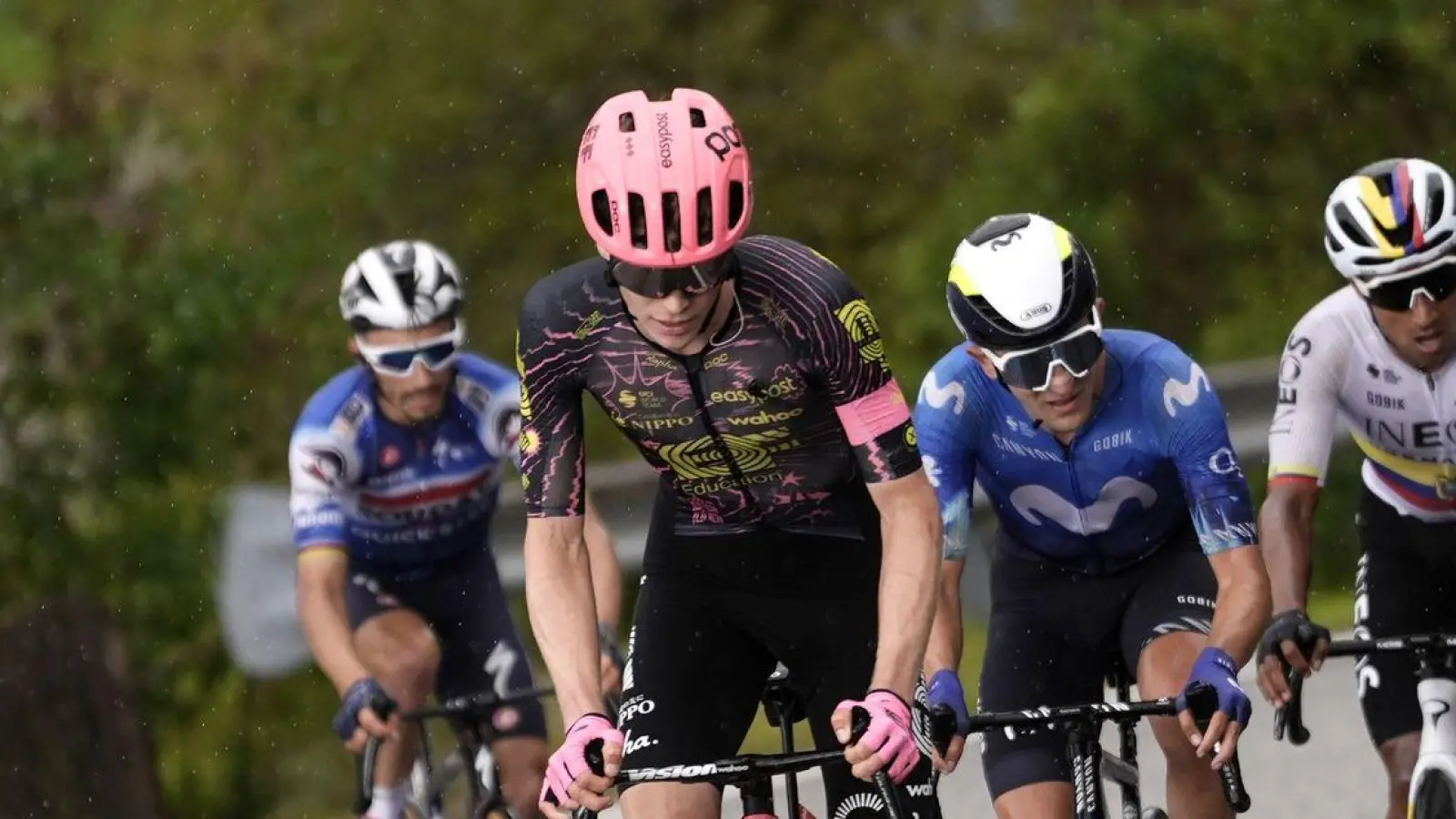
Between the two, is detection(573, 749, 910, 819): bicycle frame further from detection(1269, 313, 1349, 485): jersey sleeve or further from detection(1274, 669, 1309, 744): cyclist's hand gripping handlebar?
detection(1269, 313, 1349, 485): jersey sleeve

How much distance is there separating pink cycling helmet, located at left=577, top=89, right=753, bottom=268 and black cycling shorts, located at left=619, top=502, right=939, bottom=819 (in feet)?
2.73

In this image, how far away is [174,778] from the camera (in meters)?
10.4

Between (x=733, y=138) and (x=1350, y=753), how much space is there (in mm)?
5255

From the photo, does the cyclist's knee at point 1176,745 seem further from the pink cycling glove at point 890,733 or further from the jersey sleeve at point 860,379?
the pink cycling glove at point 890,733

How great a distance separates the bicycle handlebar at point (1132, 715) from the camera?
16.3ft

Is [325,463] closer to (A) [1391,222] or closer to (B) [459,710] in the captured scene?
(B) [459,710]

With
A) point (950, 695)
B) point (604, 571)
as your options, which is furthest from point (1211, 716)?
point (604, 571)

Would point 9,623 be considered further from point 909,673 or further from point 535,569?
point 909,673

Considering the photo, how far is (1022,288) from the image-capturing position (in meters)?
5.39

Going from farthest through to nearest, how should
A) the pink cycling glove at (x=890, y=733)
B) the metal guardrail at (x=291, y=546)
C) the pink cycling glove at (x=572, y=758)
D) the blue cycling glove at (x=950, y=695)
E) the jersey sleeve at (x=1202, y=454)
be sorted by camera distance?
the metal guardrail at (x=291, y=546)
the jersey sleeve at (x=1202, y=454)
the blue cycling glove at (x=950, y=695)
the pink cycling glove at (x=572, y=758)
the pink cycling glove at (x=890, y=733)

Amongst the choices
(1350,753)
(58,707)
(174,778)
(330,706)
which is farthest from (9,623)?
(1350,753)

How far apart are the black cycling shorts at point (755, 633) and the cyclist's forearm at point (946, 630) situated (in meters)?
0.35

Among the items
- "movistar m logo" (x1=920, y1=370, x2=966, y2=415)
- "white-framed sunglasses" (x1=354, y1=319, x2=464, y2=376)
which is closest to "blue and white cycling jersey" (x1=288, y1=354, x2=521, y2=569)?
"white-framed sunglasses" (x1=354, y1=319, x2=464, y2=376)

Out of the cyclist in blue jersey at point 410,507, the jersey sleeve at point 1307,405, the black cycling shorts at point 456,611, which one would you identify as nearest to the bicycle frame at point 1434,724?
the jersey sleeve at point 1307,405
